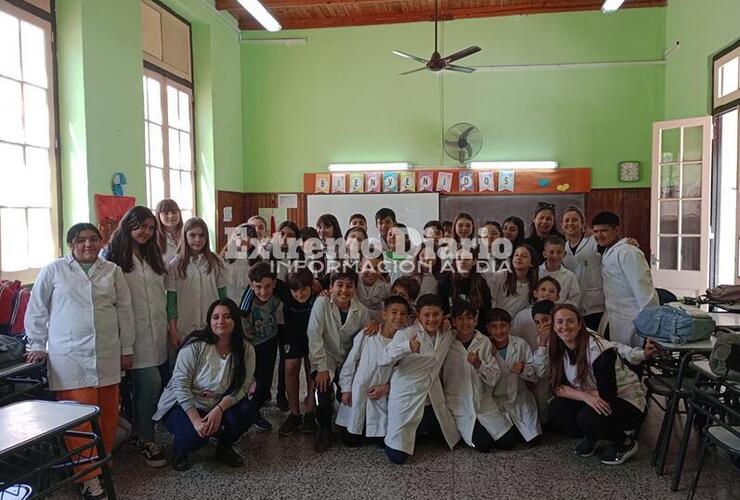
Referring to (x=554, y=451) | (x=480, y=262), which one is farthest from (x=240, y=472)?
(x=480, y=262)

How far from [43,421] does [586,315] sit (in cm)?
316

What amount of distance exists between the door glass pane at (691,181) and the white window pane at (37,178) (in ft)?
21.5

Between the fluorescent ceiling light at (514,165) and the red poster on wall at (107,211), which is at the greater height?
the fluorescent ceiling light at (514,165)

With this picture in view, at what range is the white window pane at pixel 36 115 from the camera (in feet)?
14.3

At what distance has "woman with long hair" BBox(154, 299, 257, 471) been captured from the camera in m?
2.84

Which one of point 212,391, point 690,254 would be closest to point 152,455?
point 212,391

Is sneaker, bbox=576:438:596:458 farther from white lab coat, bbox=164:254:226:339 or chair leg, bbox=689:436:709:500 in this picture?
white lab coat, bbox=164:254:226:339

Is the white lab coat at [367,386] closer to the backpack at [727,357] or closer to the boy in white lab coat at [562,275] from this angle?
the boy in white lab coat at [562,275]

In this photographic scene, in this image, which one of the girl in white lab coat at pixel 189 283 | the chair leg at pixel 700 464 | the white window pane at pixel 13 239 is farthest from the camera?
the white window pane at pixel 13 239

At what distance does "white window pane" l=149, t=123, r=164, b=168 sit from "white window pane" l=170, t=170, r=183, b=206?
0.28m

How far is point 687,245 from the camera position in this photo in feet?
20.9

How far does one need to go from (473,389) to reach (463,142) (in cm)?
461

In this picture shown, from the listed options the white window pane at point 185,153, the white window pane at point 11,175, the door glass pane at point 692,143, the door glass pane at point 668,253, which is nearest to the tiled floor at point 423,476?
the white window pane at point 11,175

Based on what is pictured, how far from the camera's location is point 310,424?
337 cm
